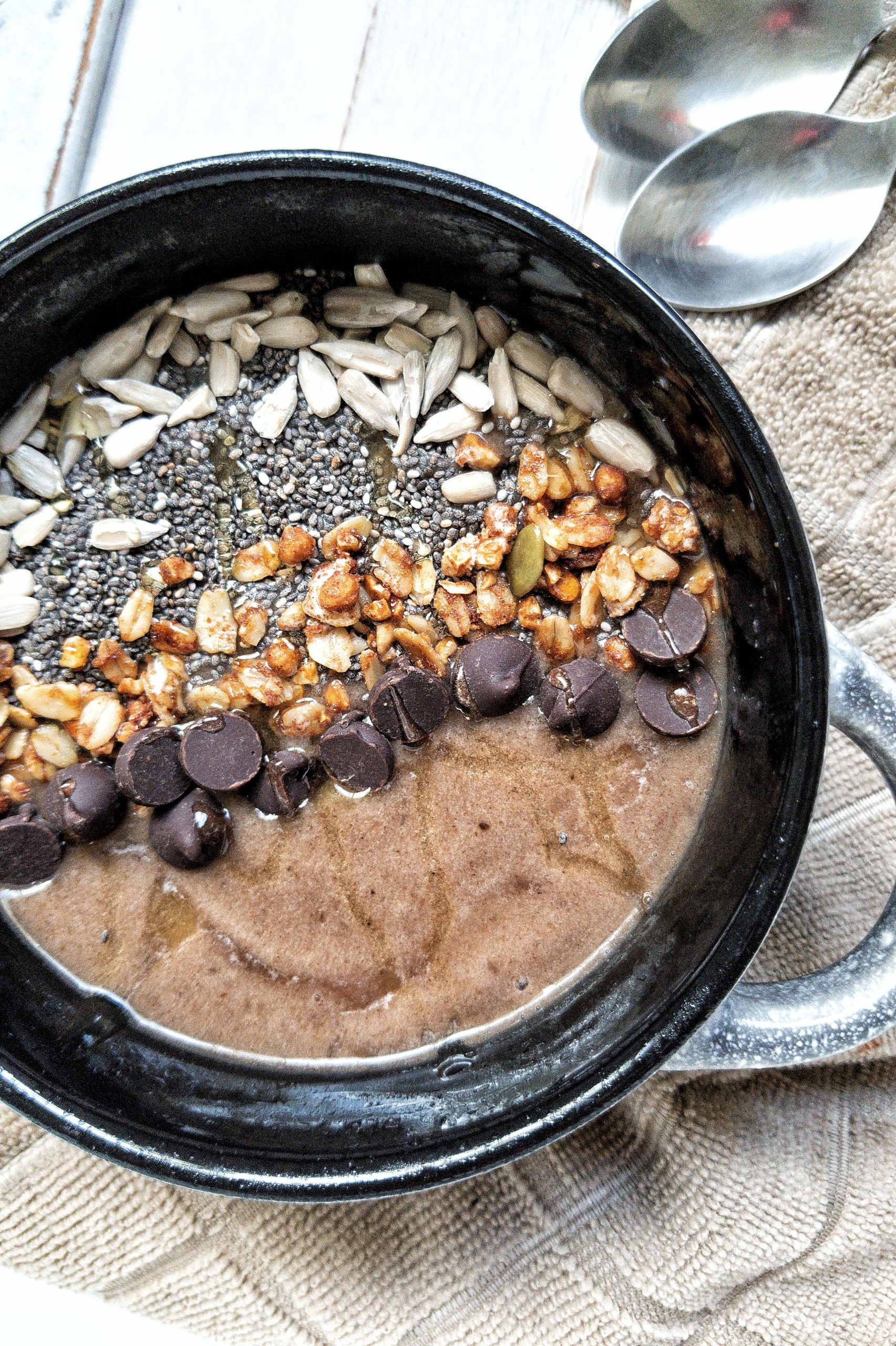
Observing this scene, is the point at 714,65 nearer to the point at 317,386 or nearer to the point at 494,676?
the point at 317,386

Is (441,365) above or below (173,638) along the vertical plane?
above

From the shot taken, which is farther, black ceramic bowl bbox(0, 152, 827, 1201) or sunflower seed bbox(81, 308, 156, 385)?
sunflower seed bbox(81, 308, 156, 385)

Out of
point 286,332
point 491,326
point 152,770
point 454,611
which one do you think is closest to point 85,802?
point 152,770

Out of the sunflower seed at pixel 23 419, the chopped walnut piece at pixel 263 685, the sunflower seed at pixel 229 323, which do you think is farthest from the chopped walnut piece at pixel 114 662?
the sunflower seed at pixel 229 323

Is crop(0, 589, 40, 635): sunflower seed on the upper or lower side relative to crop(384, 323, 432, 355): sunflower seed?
lower

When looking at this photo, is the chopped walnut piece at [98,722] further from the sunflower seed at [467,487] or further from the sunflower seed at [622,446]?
the sunflower seed at [622,446]

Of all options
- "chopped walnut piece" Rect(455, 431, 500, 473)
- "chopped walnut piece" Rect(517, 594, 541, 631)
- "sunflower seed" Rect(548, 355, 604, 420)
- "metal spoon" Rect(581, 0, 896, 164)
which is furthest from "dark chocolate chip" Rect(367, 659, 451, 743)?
"metal spoon" Rect(581, 0, 896, 164)

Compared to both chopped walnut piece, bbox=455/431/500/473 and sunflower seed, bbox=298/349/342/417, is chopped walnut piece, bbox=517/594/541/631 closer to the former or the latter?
chopped walnut piece, bbox=455/431/500/473
